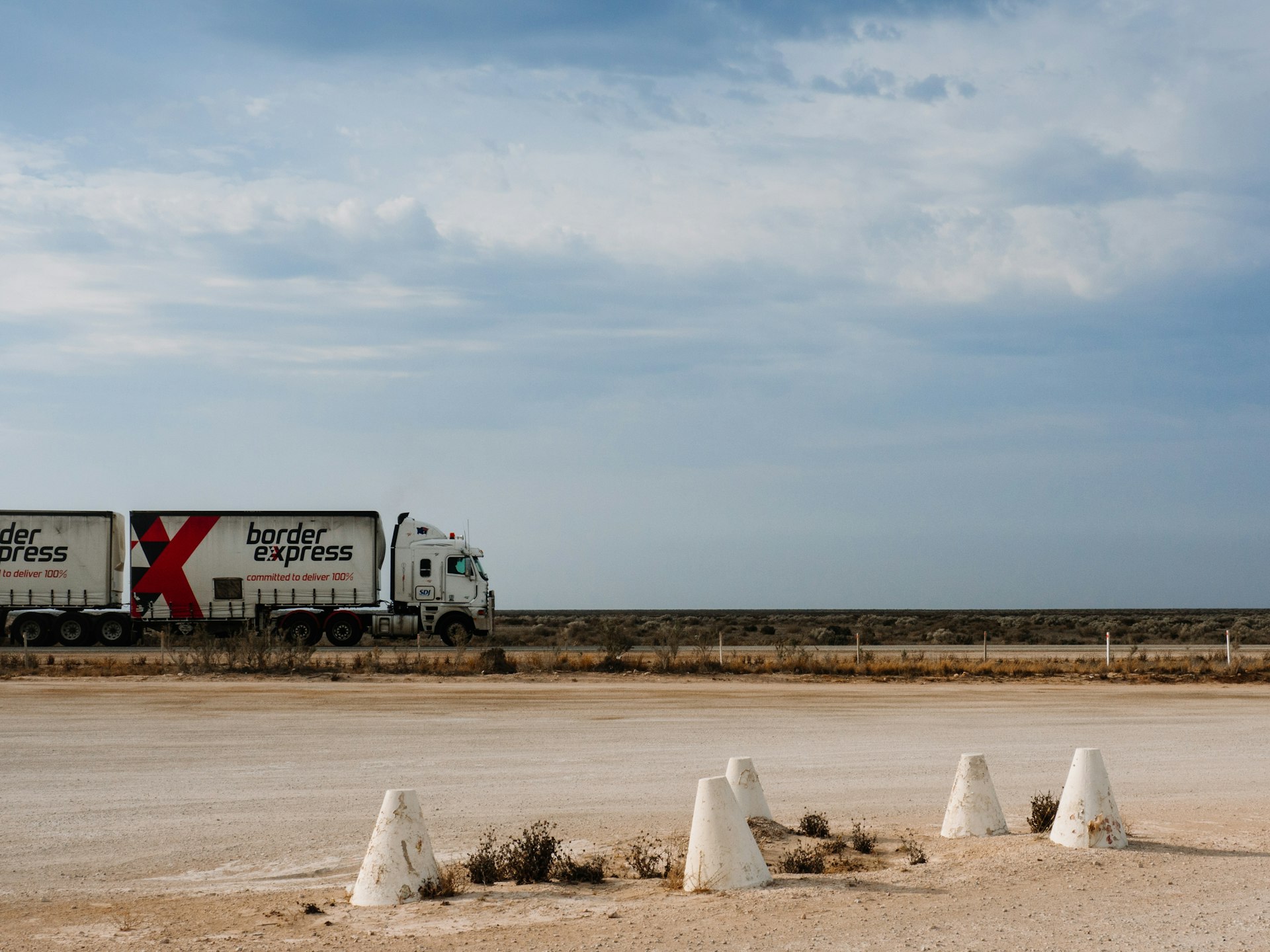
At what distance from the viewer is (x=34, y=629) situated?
117 ft

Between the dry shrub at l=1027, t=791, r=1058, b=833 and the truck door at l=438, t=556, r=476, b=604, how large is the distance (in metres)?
28.1

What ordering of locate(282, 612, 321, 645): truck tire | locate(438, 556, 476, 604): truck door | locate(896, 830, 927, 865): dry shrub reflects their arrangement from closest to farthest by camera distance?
A: locate(896, 830, 927, 865): dry shrub
locate(282, 612, 321, 645): truck tire
locate(438, 556, 476, 604): truck door

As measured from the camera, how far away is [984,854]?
810 cm

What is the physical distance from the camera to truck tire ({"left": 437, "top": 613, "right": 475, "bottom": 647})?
118 feet

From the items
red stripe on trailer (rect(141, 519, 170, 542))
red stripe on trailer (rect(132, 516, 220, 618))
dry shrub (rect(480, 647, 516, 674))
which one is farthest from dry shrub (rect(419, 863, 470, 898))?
red stripe on trailer (rect(141, 519, 170, 542))

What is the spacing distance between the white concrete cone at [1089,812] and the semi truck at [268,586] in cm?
2761

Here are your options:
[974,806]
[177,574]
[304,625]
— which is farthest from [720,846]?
[177,574]

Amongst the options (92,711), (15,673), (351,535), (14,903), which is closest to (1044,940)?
(14,903)

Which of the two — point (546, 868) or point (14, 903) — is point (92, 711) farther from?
point (546, 868)

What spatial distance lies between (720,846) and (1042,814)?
3363 millimetres

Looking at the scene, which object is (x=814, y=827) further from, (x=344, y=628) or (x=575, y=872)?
(x=344, y=628)

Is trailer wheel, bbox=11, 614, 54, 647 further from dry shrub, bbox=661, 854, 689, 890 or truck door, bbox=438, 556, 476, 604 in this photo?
dry shrub, bbox=661, 854, 689, 890

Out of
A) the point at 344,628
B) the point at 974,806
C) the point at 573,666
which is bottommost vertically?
the point at 573,666

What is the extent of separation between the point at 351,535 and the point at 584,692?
555 inches
